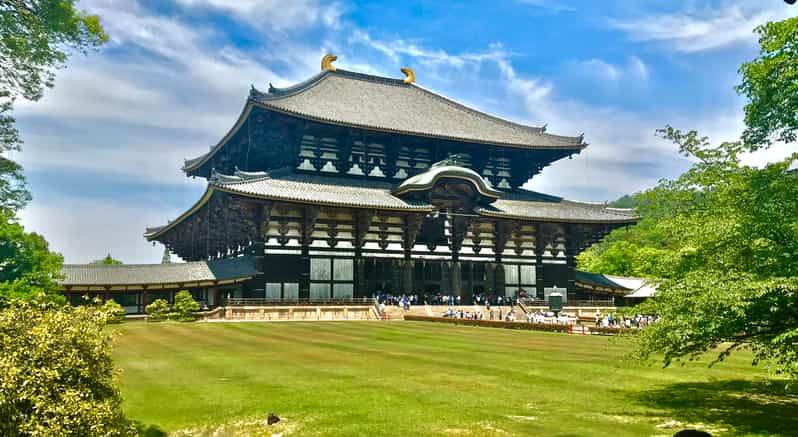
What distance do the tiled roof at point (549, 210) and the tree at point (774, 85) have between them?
35611 mm

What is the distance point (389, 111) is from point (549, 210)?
18.6m

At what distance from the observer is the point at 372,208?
1791 inches

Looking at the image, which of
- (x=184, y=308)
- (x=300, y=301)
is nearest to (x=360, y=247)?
(x=300, y=301)

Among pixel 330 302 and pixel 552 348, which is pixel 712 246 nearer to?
pixel 552 348

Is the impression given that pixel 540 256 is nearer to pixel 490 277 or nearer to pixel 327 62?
pixel 490 277

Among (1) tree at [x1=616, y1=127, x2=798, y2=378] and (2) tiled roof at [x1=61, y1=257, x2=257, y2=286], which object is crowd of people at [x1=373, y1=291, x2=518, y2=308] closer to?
(2) tiled roof at [x1=61, y1=257, x2=257, y2=286]

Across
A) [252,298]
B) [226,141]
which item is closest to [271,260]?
[252,298]

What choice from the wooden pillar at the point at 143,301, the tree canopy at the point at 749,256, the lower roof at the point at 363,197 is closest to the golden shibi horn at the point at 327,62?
the lower roof at the point at 363,197

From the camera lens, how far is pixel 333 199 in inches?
1774

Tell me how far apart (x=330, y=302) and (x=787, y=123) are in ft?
111

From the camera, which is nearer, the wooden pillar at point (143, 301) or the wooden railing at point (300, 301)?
the wooden railing at point (300, 301)

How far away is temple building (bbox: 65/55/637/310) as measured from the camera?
146ft

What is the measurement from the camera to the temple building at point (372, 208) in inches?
1754

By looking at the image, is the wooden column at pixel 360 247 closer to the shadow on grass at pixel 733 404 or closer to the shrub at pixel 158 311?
the shrub at pixel 158 311
